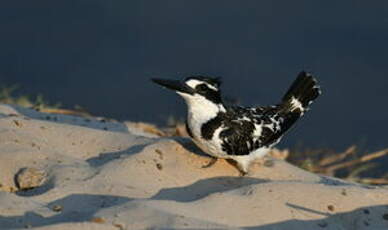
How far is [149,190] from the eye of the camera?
593 centimetres

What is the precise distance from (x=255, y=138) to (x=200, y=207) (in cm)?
123

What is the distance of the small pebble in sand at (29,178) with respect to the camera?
5.98 metres

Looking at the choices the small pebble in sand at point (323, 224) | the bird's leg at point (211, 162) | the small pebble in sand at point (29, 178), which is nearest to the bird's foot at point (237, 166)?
the bird's leg at point (211, 162)

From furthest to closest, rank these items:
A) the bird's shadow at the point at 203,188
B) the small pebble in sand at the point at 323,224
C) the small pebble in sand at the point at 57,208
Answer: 1. the bird's shadow at the point at 203,188
2. the small pebble in sand at the point at 323,224
3. the small pebble in sand at the point at 57,208

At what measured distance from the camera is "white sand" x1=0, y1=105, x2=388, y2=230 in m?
5.20

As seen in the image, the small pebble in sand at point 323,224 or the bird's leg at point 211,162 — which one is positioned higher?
the bird's leg at point 211,162

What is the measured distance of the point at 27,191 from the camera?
5.93 meters

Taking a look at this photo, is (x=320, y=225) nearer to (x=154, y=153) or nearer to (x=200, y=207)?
(x=200, y=207)

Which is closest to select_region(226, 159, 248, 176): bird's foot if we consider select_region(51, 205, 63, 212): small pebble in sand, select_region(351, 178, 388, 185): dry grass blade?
select_region(51, 205, 63, 212): small pebble in sand

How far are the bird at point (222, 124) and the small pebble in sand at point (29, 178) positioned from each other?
99cm

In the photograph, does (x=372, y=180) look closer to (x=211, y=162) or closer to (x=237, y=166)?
(x=237, y=166)

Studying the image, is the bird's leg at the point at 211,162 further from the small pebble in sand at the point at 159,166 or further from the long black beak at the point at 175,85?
the long black beak at the point at 175,85

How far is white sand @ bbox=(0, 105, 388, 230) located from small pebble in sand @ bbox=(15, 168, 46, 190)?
4 centimetres

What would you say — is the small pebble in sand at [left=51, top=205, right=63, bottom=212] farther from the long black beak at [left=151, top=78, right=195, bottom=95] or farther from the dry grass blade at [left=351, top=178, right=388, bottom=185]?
the dry grass blade at [left=351, top=178, right=388, bottom=185]
